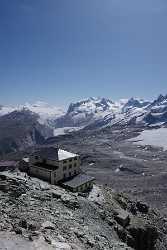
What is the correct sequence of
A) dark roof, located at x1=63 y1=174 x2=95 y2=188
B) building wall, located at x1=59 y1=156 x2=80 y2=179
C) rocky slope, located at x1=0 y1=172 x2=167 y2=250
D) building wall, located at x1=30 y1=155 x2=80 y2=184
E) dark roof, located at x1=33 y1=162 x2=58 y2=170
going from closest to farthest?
rocky slope, located at x1=0 y1=172 x2=167 y2=250
dark roof, located at x1=63 y1=174 x2=95 y2=188
building wall, located at x1=30 y1=155 x2=80 y2=184
dark roof, located at x1=33 y1=162 x2=58 y2=170
building wall, located at x1=59 y1=156 x2=80 y2=179

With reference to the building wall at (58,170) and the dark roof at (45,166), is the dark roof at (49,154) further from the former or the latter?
the dark roof at (45,166)

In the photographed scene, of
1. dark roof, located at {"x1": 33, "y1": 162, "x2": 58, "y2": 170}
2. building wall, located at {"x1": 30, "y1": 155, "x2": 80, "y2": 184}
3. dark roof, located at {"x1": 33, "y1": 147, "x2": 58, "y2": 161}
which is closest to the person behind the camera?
building wall, located at {"x1": 30, "y1": 155, "x2": 80, "y2": 184}

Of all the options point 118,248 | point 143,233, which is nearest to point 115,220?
point 143,233

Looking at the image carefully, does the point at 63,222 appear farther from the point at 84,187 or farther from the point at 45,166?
the point at 45,166

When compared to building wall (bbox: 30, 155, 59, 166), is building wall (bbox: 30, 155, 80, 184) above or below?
below

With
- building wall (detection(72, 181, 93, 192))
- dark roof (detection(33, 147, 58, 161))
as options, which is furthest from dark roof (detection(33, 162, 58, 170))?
building wall (detection(72, 181, 93, 192))

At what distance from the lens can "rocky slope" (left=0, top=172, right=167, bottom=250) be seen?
37.7m

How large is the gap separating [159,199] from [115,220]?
109678mm

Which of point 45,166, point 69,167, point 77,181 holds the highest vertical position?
point 45,166

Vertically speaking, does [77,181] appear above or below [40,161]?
below

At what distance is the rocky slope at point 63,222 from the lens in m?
37.7

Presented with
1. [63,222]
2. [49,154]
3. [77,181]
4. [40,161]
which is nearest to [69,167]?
[77,181]

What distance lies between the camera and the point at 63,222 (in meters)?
46.1

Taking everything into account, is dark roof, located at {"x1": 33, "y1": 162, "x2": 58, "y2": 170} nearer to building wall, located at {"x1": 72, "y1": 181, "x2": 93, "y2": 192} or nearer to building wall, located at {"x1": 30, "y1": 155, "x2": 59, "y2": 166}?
building wall, located at {"x1": 30, "y1": 155, "x2": 59, "y2": 166}
